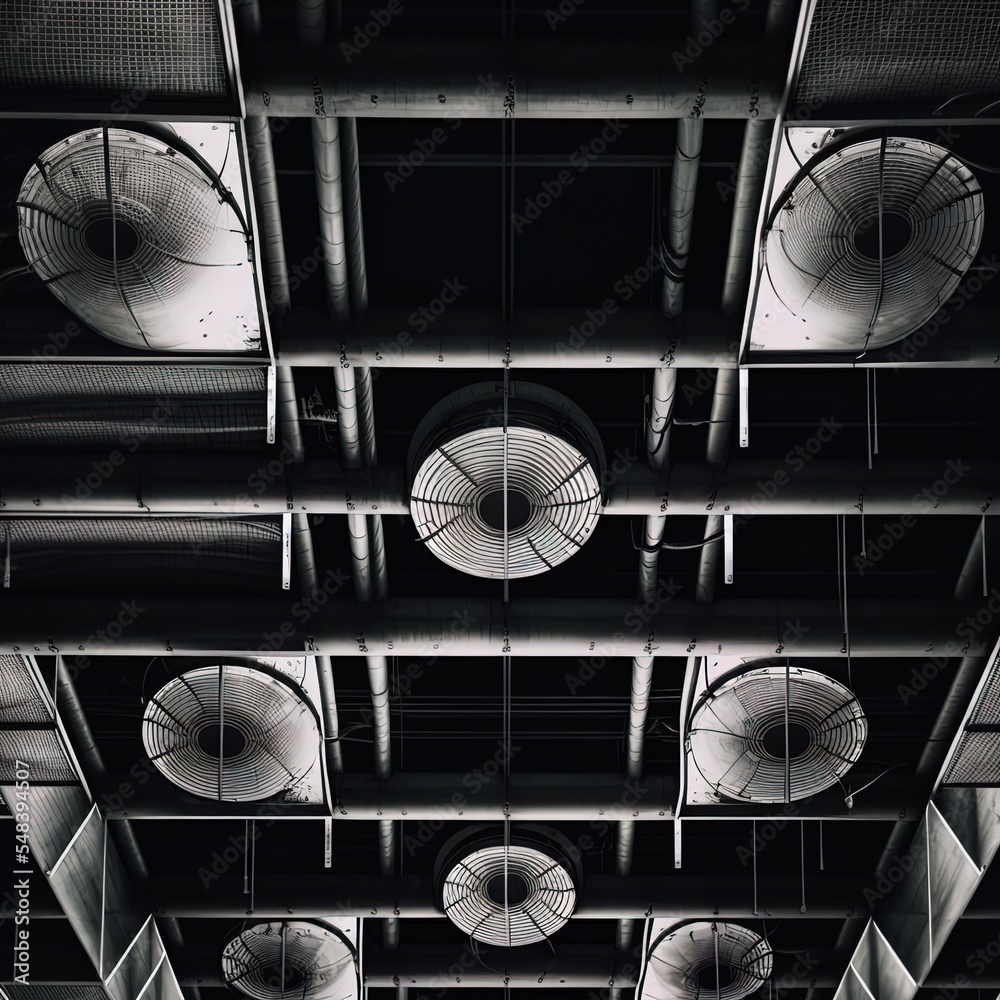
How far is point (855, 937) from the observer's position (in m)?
13.0

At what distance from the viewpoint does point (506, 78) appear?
7.04m

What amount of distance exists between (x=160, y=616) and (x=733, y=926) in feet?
20.7

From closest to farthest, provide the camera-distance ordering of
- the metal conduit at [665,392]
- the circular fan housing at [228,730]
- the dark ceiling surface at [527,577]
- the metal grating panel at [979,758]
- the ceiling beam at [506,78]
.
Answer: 1. the ceiling beam at [506,78]
2. the metal conduit at [665,392]
3. the dark ceiling surface at [527,577]
4. the circular fan housing at [228,730]
5. the metal grating panel at [979,758]

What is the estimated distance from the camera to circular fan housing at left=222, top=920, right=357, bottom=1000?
12.5 meters

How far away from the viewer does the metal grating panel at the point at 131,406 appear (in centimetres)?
850

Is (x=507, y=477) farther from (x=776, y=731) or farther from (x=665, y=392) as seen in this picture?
(x=776, y=731)

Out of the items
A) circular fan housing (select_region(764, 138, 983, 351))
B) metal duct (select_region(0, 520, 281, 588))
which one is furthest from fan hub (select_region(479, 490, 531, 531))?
circular fan housing (select_region(764, 138, 983, 351))

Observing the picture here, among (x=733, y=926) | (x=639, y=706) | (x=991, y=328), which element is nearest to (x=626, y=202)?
(x=991, y=328)

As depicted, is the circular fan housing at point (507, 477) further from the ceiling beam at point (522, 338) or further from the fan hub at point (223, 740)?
the fan hub at point (223, 740)

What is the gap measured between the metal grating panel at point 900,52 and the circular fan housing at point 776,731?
4.86 m

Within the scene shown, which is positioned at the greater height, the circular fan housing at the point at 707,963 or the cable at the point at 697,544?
the cable at the point at 697,544

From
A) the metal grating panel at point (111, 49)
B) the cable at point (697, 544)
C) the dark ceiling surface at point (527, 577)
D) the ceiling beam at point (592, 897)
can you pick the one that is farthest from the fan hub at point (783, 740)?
the metal grating panel at point (111, 49)

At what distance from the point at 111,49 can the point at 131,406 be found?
3.01 metres

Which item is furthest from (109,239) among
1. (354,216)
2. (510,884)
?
(510,884)
